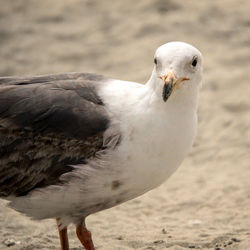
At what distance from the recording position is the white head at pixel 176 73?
4.55 metres

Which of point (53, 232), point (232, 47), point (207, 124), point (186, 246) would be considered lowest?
point (186, 246)

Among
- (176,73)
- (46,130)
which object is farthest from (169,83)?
(46,130)

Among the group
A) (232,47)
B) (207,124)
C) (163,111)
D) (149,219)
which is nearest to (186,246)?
(149,219)

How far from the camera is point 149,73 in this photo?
29.5ft

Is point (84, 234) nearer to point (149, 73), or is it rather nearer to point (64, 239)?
point (64, 239)

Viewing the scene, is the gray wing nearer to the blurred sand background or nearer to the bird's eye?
the bird's eye

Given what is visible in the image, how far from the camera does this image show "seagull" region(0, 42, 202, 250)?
466 cm

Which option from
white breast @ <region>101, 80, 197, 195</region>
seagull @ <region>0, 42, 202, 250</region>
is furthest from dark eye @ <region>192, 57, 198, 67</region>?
white breast @ <region>101, 80, 197, 195</region>

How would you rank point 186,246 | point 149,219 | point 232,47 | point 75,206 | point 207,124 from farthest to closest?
point 232,47, point 207,124, point 149,219, point 186,246, point 75,206

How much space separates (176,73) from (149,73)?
4.42m

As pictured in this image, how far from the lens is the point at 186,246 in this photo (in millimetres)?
5594

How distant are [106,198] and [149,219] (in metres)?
1.86

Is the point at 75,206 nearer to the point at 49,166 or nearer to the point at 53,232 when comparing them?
the point at 49,166

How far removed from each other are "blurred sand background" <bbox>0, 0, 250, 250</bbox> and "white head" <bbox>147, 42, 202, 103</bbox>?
4.95 ft
